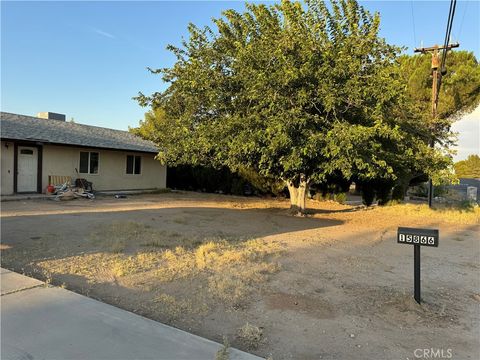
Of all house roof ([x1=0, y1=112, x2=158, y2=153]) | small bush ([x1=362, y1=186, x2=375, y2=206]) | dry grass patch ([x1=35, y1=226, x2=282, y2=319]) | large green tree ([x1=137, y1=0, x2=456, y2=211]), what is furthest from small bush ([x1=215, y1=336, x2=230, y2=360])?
small bush ([x1=362, y1=186, x2=375, y2=206])

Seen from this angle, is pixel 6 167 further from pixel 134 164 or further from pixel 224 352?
pixel 224 352

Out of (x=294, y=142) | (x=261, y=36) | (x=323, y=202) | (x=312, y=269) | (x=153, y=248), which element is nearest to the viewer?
(x=312, y=269)

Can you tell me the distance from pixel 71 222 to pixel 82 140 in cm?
1107

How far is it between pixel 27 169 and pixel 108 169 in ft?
15.0

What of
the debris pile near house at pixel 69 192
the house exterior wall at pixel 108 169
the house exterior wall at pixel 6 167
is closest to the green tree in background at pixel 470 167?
the house exterior wall at pixel 108 169

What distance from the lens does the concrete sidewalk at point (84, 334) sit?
138 inches

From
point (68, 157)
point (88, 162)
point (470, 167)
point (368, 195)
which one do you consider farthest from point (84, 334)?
point (470, 167)

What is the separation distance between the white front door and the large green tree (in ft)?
29.1

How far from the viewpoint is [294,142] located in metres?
10.8

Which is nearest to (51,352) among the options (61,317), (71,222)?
(61,317)

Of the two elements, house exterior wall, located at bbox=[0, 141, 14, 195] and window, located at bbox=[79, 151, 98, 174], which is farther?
window, located at bbox=[79, 151, 98, 174]

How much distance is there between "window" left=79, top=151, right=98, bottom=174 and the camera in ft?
69.2

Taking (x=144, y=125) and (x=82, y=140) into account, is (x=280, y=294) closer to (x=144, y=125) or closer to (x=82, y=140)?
(x=82, y=140)

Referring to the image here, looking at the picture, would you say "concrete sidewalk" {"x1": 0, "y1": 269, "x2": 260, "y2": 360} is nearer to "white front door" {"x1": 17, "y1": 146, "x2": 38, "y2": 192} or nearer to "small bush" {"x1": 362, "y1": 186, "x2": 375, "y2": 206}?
"white front door" {"x1": 17, "y1": 146, "x2": 38, "y2": 192}
